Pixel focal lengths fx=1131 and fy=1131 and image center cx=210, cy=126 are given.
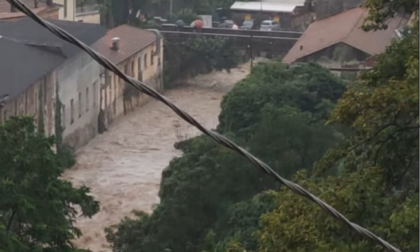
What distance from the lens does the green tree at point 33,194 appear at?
30.2ft

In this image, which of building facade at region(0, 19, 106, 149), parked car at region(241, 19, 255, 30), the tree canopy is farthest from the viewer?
parked car at region(241, 19, 255, 30)

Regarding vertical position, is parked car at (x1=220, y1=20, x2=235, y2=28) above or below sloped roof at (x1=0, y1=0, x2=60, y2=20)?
below

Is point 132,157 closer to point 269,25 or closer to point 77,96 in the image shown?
point 77,96

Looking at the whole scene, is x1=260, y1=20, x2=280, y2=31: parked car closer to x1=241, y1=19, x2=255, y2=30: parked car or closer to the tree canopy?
x1=241, y1=19, x2=255, y2=30: parked car

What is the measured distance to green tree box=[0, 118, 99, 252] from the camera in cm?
920

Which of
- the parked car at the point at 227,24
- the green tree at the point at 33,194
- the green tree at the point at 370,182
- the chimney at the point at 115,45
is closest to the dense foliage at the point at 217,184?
the green tree at the point at 33,194

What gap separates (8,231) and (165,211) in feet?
15.4

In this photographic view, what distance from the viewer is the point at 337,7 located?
31.6 metres

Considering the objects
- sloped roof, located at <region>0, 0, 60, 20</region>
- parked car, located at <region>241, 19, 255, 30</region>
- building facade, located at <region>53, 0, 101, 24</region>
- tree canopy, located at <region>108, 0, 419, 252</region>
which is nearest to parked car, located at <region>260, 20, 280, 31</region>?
parked car, located at <region>241, 19, 255, 30</region>

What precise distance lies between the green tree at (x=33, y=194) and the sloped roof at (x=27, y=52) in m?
9.04

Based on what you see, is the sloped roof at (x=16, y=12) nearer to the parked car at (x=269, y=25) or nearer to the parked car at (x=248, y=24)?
the parked car at (x=248, y=24)

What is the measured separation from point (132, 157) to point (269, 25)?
14.4 metres

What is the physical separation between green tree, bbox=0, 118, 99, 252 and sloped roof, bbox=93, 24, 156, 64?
16.0m

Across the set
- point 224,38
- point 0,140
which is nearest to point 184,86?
point 224,38
